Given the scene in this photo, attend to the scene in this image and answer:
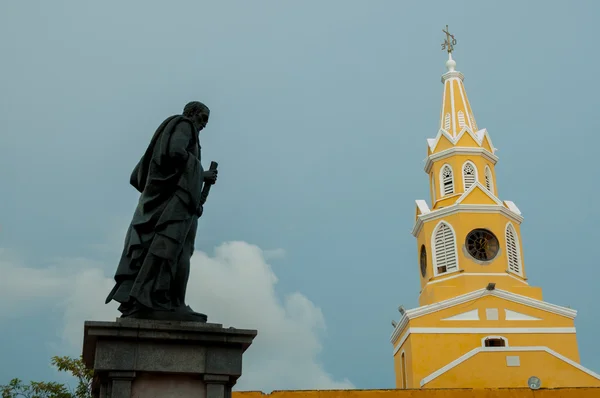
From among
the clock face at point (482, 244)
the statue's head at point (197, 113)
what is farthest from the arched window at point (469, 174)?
the statue's head at point (197, 113)

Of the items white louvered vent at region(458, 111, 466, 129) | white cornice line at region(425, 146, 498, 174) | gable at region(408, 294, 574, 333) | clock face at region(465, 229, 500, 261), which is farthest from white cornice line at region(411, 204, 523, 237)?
white louvered vent at region(458, 111, 466, 129)

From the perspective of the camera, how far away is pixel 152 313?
7.11 meters

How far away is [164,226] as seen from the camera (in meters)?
7.40

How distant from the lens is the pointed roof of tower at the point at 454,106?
115ft

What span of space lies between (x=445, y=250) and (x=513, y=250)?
2.84 meters

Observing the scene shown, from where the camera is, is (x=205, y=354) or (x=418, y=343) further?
(x=418, y=343)

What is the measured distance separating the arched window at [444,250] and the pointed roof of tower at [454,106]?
15.0 ft

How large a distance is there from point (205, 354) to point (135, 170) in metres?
2.10

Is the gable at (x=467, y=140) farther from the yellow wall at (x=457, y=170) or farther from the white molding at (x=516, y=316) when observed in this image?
the white molding at (x=516, y=316)

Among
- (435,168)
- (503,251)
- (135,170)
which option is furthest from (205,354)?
(435,168)

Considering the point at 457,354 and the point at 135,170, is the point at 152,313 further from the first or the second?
the point at 457,354

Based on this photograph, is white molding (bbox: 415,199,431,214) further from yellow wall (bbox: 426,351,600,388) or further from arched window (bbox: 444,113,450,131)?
yellow wall (bbox: 426,351,600,388)

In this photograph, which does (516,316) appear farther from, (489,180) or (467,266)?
(489,180)

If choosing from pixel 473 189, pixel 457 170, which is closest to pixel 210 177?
pixel 473 189
